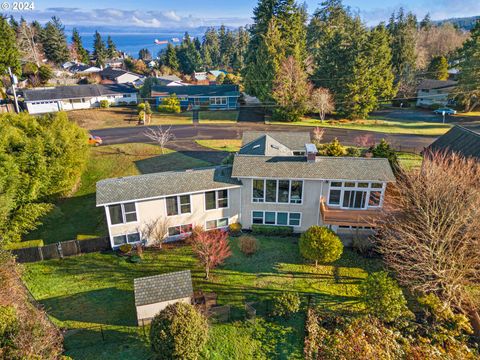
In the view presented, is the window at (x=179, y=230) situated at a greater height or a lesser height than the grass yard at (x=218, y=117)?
lesser

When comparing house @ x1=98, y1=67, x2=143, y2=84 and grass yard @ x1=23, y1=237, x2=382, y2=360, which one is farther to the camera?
house @ x1=98, y1=67, x2=143, y2=84

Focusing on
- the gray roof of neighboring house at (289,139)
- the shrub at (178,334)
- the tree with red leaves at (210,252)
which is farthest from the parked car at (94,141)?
the shrub at (178,334)

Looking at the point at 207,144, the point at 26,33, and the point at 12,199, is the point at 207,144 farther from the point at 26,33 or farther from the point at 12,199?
the point at 26,33

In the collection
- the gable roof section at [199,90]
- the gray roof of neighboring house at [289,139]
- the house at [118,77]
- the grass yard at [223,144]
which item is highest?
the house at [118,77]

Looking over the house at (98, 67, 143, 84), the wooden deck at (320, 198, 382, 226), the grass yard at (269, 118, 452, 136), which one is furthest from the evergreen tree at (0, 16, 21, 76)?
the wooden deck at (320, 198, 382, 226)

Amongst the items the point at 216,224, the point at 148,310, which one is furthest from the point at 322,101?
the point at 148,310

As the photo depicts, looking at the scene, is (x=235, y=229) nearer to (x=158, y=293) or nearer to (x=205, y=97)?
(x=158, y=293)

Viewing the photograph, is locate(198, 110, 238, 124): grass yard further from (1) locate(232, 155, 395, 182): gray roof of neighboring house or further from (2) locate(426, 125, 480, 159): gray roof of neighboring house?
(2) locate(426, 125, 480, 159): gray roof of neighboring house

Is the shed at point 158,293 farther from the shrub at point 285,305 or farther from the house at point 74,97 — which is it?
the house at point 74,97
